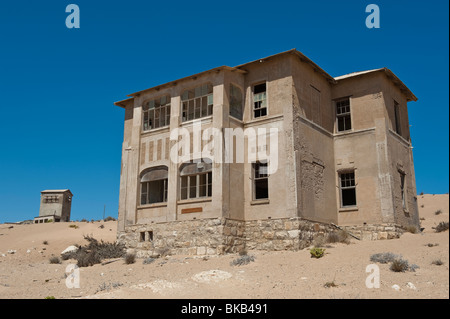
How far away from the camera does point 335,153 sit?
82.1ft

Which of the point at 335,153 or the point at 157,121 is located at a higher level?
the point at 157,121

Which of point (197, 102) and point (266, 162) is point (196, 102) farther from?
point (266, 162)

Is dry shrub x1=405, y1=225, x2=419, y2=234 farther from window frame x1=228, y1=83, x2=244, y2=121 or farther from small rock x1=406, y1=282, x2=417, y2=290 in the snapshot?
small rock x1=406, y1=282, x2=417, y2=290

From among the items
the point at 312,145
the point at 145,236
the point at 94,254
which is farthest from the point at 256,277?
the point at 94,254

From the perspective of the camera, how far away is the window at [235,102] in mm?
23375

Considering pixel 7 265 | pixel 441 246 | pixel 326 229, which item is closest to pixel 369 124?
pixel 326 229

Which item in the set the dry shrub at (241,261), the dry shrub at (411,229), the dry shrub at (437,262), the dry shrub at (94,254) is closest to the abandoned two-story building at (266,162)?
the dry shrub at (411,229)

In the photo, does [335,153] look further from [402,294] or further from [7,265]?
[7,265]

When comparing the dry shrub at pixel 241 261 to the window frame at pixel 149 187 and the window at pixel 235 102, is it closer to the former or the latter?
the window frame at pixel 149 187

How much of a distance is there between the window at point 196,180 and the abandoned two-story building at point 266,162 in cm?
5
